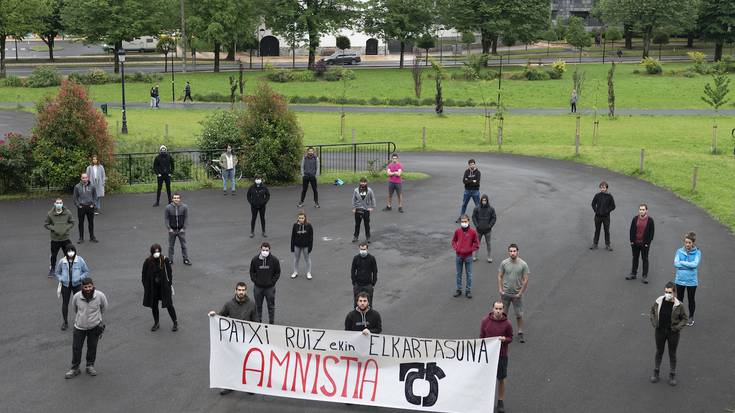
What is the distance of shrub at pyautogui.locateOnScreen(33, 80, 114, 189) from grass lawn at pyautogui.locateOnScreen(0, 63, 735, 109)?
110ft

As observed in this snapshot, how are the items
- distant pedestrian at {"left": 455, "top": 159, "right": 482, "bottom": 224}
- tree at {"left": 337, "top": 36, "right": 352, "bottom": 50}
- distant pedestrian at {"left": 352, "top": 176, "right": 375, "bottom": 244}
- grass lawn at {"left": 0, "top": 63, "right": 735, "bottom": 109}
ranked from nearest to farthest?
distant pedestrian at {"left": 352, "top": 176, "right": 375, "bottom": 244} → distant pedestrian at {"left": 455, "top": 159, "right": 482, "bottom": 224} → grass lawn at {"left": 0, "top": 63, "right": 735, "bottom": 109} → tree at {"left": 337, "top": 36, "right": 352, "bottom": 50}

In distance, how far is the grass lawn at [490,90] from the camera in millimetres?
59875

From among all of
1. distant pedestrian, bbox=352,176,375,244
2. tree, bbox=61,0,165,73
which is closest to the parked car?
tree, bbox=61,0,165,73

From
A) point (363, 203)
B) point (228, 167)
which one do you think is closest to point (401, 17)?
point (228, 167)

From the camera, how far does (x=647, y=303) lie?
17.1 meters

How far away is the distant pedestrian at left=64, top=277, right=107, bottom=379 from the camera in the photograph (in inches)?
514

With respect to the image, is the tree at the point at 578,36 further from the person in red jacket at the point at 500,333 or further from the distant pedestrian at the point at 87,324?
the distant pedestrian at the point at 87,324

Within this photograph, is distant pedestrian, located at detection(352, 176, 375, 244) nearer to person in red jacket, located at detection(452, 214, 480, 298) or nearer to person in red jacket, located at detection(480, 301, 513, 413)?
person in red jacket, located at detection(452, 214, 480, 298)

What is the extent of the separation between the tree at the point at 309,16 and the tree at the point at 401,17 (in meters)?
2.83

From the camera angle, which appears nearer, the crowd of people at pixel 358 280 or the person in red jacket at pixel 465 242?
the crowd of people at pixel 358 280

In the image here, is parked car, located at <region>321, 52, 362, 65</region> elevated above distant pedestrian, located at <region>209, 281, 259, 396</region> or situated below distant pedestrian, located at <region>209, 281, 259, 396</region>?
above

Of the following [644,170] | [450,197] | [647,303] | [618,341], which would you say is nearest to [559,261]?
[647,303]

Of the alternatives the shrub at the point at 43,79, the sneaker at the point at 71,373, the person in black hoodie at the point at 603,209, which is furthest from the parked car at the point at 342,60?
the sneaker at the point at 71,373

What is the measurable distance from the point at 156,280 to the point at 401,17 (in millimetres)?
72733
